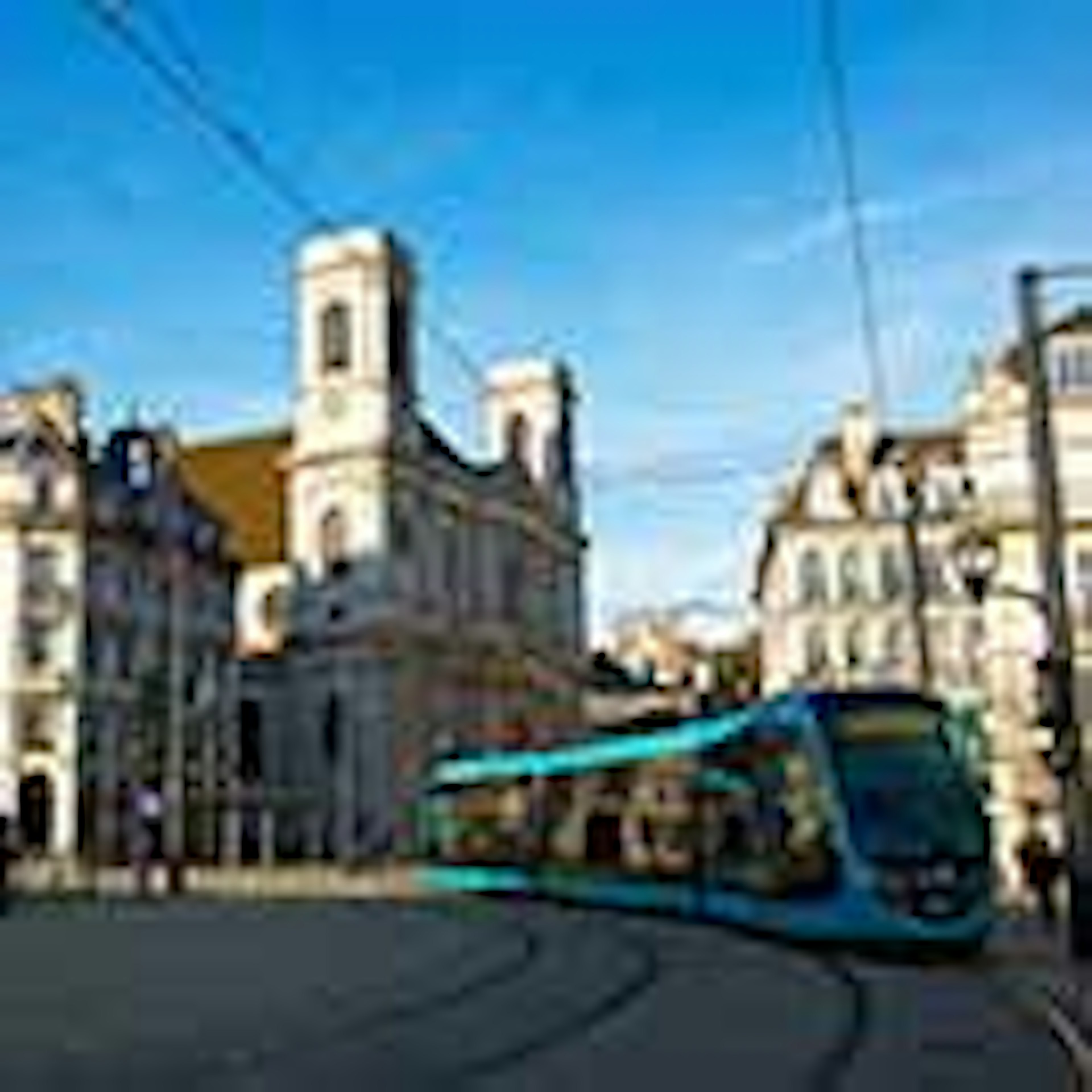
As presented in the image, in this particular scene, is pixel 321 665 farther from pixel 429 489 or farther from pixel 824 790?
pixel 824 790

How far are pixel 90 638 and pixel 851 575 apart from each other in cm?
3126

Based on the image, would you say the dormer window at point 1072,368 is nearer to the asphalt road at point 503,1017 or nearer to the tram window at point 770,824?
the asphalt road at point 503,1017

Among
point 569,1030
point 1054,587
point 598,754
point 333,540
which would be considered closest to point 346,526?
point 333,540

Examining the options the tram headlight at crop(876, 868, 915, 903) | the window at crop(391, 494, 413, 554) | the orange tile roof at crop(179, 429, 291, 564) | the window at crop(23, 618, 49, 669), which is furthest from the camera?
the orange tile roof at crop(179, 429, 291, 564)

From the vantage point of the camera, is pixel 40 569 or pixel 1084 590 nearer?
pixel 1084 590

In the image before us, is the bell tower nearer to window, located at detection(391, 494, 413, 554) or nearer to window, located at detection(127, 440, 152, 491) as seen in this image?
window, located at detection(391, 494, 413, 554)

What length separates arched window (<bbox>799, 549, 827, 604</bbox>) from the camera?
90.5 metres

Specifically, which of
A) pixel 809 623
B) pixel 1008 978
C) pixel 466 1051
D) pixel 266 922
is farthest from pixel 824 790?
pixel 809 623

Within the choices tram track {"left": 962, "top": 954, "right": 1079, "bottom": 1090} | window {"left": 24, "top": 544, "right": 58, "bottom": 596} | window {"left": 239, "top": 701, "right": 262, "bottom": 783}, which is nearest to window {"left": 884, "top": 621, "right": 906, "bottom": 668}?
window {"left": 239, "top": 701, "right": 262, "bottom": 783}

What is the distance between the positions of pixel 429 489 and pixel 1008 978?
7839cm

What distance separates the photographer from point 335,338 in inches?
3775

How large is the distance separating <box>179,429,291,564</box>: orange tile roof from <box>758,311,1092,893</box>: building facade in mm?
23223

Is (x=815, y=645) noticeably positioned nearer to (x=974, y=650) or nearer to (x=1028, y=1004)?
(x=974, y=650)

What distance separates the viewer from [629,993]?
826 inches
